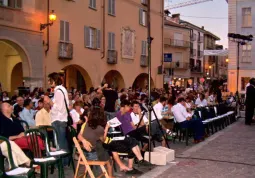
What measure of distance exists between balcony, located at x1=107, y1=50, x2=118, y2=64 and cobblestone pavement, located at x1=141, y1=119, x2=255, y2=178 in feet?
45.2

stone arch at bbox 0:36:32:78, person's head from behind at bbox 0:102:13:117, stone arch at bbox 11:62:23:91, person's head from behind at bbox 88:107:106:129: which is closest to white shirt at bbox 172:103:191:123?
person's head from behind at bbox 88:107:106:129

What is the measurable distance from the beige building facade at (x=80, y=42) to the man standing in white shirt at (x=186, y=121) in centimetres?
927

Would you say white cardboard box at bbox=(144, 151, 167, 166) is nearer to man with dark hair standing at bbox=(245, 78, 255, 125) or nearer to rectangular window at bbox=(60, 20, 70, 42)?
man with dark hair standing at bbox=(245, 78, 255, 125)

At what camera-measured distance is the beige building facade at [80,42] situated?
18.9 meters

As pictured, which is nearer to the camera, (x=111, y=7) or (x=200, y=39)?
(x=111, y=7)

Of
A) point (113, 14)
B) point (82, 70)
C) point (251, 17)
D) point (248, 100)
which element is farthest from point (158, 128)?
point (251, 17)

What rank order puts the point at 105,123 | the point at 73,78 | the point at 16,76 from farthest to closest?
1. the point at 73,78
2. the point at 16,76
3. the point at 105,123

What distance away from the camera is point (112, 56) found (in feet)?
85.5

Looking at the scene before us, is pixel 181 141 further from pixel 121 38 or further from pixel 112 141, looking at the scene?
pixel 121 38

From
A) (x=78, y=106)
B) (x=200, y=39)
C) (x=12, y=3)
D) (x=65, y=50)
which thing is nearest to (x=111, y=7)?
(x=65, y=50)

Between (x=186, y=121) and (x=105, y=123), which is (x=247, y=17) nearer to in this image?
(x=186, y=121)

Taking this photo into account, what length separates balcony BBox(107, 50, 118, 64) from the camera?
84.8 feet

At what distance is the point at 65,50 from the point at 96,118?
1486 centimetres

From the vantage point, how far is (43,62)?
20.0m
